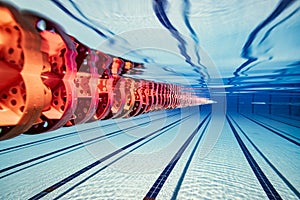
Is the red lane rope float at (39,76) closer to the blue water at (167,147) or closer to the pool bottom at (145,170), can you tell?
the blue water at (167,147)

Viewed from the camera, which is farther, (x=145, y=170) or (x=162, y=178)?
(x=145, y=170)

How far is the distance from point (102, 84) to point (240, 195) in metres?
2.18

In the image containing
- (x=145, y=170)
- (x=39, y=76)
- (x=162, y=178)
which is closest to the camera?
(x=39, y=76)

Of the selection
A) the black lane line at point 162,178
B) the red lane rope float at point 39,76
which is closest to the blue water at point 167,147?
the black lane line at point 162,178

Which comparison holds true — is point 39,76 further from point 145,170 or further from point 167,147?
point 167,147

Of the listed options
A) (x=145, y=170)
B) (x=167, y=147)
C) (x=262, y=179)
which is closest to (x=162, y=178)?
(x=145, y=170)

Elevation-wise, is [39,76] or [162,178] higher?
[39,76]

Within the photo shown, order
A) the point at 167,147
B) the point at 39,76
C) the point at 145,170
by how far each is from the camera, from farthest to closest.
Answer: the point at 167,147 < the point at 145,170 < the point at 39,76

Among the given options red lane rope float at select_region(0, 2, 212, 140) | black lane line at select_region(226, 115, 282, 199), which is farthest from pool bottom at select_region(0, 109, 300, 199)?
red lane rope float at select_region(0, 2, 212, 140)

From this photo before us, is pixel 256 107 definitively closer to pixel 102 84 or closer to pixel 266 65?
pixel 266 65

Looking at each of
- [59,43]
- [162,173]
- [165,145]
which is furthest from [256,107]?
[59,43]

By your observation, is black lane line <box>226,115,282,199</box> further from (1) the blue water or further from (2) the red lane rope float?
(2) the red lane rope float

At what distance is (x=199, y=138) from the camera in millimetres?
4922

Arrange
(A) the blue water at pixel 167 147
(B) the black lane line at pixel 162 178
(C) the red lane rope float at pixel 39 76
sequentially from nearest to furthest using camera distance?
(C) the red lane rope float at pixel 39 76 < (A) the blue water at pixel 167 147 < (B) the black lane line at pixel 162 178
